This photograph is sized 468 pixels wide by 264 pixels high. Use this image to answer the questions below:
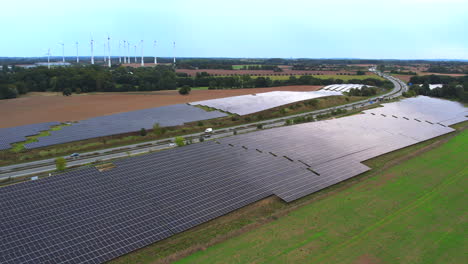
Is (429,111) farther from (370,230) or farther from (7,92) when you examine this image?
(7,92)

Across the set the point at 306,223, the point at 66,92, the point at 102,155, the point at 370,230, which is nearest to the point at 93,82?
the point at 66,92

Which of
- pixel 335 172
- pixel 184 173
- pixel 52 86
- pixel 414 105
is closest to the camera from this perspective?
pixel 184 173

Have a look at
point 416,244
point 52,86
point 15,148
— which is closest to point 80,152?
point 15,148

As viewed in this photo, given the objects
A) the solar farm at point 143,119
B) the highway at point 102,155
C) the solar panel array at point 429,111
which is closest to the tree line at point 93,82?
the solar farm at point 143,119

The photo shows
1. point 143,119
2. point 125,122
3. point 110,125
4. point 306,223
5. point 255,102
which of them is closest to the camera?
point 306,223

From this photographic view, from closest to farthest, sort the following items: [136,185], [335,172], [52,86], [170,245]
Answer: [170,245]
[136,185]
[335,172]
[52,86]

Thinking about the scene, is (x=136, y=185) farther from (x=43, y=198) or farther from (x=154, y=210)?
(x=43, y=198)
